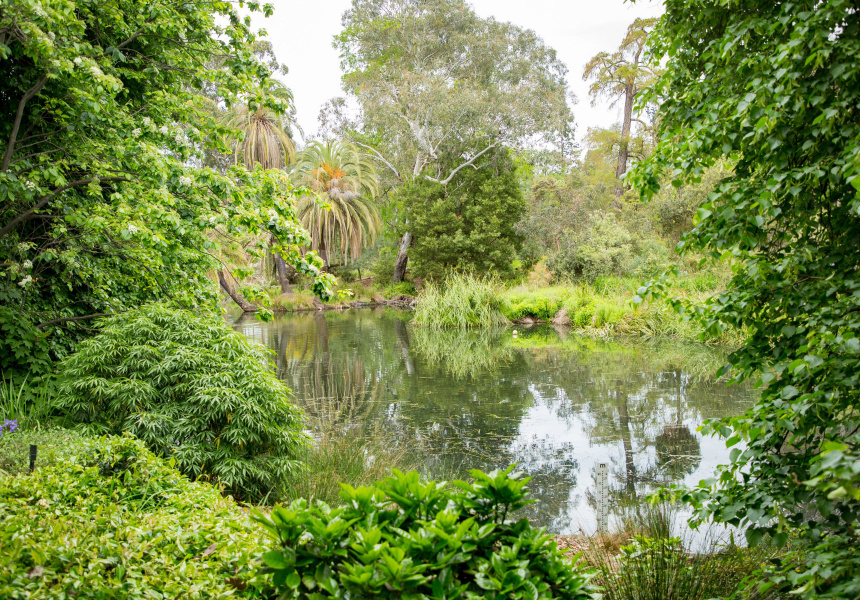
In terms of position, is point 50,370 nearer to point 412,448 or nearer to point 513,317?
point 412,448

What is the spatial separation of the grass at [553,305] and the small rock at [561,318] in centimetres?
9

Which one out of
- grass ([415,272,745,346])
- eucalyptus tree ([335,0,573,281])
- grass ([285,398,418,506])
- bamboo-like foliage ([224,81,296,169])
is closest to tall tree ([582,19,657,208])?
eucalyptus tree ([335,0,573,281])

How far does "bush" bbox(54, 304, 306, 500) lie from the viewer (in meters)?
3.71

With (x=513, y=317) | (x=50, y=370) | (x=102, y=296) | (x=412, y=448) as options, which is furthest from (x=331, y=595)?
(x=513, y=317)

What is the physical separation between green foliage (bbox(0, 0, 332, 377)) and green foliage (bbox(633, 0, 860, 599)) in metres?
3.20

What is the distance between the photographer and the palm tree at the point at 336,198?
2548 cm

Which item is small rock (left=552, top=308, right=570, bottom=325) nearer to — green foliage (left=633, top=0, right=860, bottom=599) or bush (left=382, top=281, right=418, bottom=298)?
bush (left=382, top=281, right=418, bottom=298)

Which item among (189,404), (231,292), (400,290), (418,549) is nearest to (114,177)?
(189,404)

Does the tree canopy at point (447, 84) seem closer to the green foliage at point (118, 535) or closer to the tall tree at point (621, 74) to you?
the tall tree at point (621, 74)

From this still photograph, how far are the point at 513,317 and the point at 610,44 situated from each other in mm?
13793

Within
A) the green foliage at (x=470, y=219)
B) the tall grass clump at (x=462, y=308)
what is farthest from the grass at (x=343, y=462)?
the green foliage at (x=470, y=219)

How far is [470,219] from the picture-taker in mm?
24344

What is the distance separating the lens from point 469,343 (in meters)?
13.2

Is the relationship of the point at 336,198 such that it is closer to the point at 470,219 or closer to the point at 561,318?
the point at 470,219
